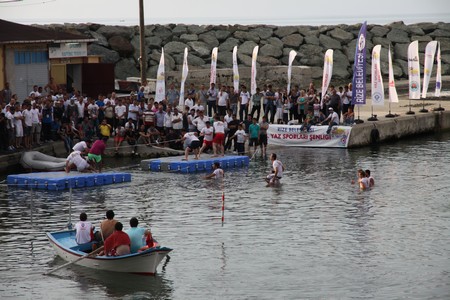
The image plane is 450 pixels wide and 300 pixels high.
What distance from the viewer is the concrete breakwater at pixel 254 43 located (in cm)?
6850

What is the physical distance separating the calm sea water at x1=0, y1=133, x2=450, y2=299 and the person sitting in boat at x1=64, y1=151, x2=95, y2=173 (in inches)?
50.6

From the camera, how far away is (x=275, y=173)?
35.7 meters

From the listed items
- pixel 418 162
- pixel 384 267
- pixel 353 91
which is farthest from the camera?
pixel 353 91

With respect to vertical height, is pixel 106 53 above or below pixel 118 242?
above

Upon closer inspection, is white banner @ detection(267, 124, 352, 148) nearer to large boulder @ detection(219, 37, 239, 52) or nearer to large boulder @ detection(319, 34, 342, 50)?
large boulder @ detection(219, 37, 239, 52)

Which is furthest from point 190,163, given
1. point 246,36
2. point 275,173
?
point 246,36

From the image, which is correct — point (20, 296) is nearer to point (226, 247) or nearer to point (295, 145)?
point (226, 247)

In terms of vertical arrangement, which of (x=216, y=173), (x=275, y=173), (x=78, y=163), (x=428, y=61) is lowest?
(x=216, y=173)

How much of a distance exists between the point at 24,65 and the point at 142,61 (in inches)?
334

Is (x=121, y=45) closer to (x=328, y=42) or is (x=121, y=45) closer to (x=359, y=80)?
(x=328, y=42)

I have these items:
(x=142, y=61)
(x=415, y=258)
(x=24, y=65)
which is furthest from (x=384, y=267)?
(x=142, y=61)

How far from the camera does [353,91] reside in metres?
44.8

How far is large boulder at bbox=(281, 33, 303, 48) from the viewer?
243 feet

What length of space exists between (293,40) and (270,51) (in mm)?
3579
